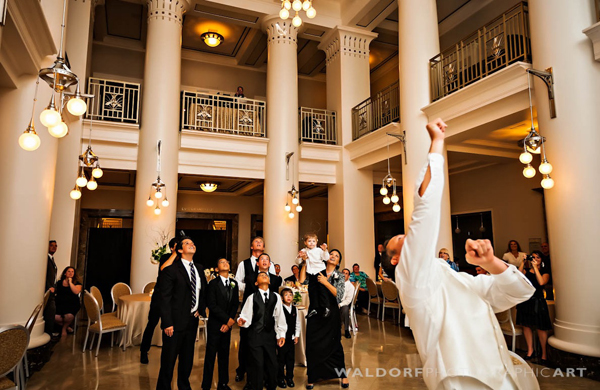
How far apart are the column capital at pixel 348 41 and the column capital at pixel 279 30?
1221mm

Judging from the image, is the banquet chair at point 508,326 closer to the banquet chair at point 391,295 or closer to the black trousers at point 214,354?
the banquet chair at point 391,295

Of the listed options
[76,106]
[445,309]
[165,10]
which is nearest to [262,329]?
[76,106]

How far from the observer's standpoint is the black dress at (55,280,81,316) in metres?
6.96

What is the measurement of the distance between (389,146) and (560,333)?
5151 mm

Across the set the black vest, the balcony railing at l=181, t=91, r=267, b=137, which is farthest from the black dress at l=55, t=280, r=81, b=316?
the black vest

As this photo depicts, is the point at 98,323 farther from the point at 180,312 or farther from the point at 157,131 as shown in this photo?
the point at 157,131

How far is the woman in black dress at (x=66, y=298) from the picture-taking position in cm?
696

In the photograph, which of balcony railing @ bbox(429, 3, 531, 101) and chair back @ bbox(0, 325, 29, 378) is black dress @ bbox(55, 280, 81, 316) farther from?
balcony railing @ bbox(429, 3, 531, 101)

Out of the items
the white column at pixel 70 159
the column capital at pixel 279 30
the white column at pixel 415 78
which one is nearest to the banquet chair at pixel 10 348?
the white column at pixel 70 159

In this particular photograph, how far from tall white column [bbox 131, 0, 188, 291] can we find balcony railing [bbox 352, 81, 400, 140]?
4529mm

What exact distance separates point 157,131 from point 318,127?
414cm

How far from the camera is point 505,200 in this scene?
1009 cm

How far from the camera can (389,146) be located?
8.97m

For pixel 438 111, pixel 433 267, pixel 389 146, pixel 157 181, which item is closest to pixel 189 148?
pixel 157 181
